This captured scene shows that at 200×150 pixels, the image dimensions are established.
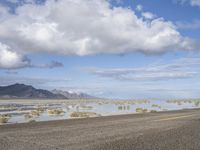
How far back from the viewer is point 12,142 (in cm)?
1736

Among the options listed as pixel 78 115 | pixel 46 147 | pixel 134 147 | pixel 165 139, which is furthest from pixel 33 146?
pixel 78 115

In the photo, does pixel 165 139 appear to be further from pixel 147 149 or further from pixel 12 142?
pixel 12 142

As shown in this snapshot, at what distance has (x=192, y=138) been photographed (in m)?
18.9

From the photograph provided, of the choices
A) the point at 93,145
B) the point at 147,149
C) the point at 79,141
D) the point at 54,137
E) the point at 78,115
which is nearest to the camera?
the point at 147,149

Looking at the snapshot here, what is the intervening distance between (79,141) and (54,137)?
217 centimetres

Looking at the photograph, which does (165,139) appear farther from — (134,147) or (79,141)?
(79,141)

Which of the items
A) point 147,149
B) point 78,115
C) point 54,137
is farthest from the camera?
point 78,115

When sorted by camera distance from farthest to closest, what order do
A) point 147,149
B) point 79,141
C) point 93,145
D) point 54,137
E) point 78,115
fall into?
point 78,115 < point 54,137 < point 79,141 < point 93,145 < point 147,149

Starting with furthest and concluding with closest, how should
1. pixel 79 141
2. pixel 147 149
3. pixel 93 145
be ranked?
pixel 79 141
pixel 93 145
pixel 147 149

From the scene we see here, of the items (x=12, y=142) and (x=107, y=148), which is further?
(x=12, y=142)

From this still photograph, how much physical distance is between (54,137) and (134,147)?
219 inches

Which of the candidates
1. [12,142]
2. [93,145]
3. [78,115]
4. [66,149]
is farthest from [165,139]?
[78,115]

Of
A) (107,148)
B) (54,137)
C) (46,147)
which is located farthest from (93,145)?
(54,137)

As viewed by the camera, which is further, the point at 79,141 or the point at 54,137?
the point at 54,137
